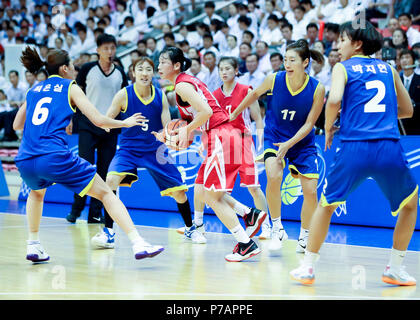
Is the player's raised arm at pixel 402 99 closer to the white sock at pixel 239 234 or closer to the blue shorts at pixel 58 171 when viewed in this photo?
the white sock at pixel 239 234

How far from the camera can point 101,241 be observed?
650 centimetres

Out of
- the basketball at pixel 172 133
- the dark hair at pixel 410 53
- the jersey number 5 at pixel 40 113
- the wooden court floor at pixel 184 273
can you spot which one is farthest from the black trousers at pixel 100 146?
the dark hair at pixel 410 53

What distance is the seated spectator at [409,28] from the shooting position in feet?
38.0

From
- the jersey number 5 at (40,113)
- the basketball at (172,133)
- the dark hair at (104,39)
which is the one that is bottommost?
the basketball at (172,133)

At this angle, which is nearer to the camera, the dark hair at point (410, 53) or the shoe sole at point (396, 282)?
the shoe sole at point (396, 282)

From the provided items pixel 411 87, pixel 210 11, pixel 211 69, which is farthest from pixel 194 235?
pixel 210 11

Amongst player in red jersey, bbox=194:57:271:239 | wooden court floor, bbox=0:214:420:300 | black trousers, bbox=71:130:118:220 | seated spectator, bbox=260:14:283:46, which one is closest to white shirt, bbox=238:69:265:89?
seated spectator, bbox=260:14:283:46

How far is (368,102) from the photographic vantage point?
14.8 ft

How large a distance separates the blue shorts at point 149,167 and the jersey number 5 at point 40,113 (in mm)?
1488

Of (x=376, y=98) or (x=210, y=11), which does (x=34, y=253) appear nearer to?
(x=376, y=98)

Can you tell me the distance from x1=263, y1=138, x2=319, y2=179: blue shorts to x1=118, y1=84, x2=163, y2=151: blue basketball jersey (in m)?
1.34

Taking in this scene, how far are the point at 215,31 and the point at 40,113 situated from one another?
33.1ft
